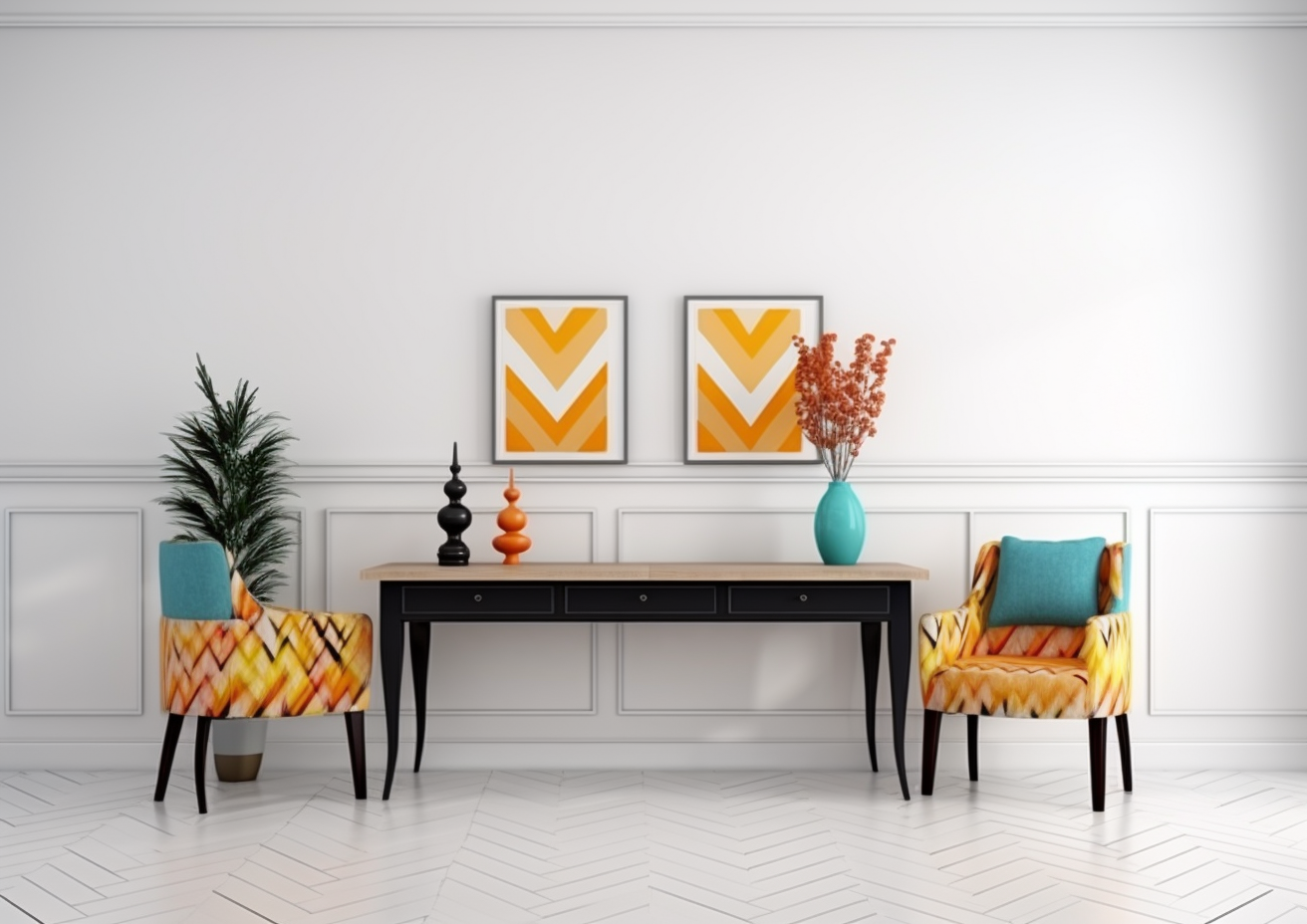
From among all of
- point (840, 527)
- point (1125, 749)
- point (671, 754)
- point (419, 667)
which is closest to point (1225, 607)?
point (1125, 749)

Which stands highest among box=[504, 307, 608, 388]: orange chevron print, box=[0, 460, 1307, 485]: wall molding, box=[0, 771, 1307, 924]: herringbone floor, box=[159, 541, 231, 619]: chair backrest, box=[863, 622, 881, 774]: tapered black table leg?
box=[504, 307, 608, 388]: orange chevron print

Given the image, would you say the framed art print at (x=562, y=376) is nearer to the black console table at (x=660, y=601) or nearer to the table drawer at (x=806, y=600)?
the black console table at (x=660, y=601)

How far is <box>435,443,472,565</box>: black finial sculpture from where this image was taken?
3832 millimetres

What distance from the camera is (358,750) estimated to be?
3664 millimetres

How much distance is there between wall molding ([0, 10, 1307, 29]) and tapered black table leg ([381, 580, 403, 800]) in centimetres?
211

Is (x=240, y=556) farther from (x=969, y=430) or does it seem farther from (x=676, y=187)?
(x=969, y=430)

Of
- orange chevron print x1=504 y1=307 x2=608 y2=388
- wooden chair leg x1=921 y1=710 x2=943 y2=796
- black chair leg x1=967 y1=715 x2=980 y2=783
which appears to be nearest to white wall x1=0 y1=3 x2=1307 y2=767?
orange chevron print x1=504 y1=307 x2=608 y2=388

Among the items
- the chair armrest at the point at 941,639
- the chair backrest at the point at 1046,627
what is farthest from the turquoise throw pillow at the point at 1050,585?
the chair armrest at the point at 941,639

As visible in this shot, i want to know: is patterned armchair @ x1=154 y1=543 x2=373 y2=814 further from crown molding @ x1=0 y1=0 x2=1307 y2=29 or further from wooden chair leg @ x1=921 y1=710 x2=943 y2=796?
crown molding @ x1=0 y1=0 x2=1307 y2=29

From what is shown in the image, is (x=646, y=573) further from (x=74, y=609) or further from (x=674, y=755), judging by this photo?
(x=74, y=609)

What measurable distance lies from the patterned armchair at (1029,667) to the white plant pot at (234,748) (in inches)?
90.0

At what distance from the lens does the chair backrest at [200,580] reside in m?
3.53

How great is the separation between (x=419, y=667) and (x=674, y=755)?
97 centimetres

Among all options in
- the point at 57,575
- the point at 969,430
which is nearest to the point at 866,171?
the point at 969,430
